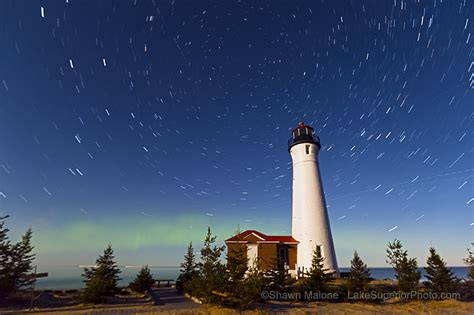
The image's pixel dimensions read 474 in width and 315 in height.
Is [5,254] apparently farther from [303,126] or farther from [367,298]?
[303,126]

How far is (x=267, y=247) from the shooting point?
2783 cm

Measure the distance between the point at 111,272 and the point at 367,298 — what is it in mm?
18961

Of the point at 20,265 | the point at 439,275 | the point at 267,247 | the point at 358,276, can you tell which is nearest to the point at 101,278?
the point at 20,265

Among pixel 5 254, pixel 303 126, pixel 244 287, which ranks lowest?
pixel 244 287

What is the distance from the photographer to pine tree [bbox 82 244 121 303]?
17.1 m

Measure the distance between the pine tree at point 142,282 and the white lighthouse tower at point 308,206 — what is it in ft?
49.1

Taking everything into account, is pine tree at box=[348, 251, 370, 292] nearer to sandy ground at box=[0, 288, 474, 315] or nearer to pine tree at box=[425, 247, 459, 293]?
sandy ground at box=[0, 288, 474, 315]

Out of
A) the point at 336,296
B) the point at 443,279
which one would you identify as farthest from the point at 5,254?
the point at 443,279

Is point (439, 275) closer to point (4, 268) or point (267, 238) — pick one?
point (267, 238)

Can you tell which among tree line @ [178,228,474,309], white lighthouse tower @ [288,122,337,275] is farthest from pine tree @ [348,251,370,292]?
white lighthouse tower @ [288,122,337,275]

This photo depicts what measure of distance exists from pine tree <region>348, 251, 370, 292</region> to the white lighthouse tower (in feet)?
19.0

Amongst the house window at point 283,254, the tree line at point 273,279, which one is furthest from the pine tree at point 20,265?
the house window at point 283,254

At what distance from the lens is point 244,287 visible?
1520cm

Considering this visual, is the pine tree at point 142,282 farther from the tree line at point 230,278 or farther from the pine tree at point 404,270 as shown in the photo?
the pine tree at point 404,270
